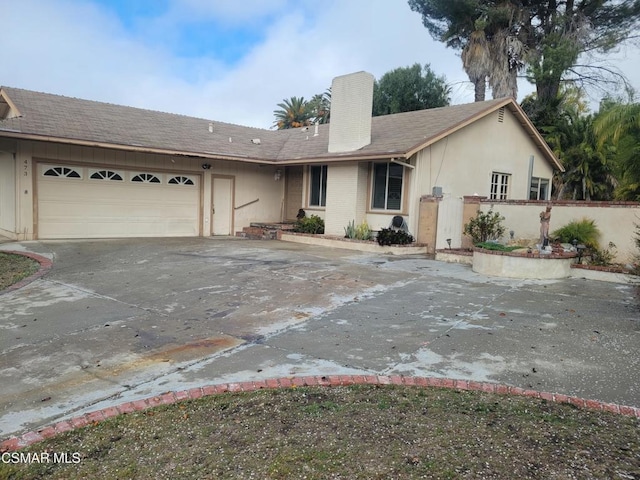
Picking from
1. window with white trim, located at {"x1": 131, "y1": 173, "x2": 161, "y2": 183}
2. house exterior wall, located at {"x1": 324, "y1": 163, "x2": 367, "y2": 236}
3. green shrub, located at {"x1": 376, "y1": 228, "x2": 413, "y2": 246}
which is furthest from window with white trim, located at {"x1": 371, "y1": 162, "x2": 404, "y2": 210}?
window with white trim, located at {"x1": 131, "y1": 173, "x2": 161, "y2": 183}

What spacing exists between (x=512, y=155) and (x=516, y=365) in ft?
46.8

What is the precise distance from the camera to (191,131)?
1764 centimetres

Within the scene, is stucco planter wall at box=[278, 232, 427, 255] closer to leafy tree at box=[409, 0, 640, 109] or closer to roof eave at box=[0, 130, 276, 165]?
roof eave at box=[0, 130, 276, 165]

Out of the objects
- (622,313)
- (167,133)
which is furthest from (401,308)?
(167,133)

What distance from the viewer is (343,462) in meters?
2.88

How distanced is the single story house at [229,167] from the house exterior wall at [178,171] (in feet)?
0.12

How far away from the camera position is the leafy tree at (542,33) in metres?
23.7

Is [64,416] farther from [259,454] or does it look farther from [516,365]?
[516,365]

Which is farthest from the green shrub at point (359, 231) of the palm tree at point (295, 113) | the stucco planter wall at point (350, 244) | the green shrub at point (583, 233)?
the palm tree at point (295, 113)

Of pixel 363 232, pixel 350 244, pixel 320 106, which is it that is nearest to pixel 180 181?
pixel 350 244

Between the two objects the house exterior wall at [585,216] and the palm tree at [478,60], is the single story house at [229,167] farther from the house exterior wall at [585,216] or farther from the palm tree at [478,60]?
the palm tree at [478,60]

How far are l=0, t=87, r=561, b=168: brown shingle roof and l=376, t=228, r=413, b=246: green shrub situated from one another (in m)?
2.27

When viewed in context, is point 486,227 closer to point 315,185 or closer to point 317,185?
point 317,185

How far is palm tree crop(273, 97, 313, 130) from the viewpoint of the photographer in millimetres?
47562
